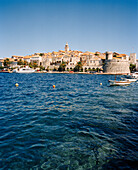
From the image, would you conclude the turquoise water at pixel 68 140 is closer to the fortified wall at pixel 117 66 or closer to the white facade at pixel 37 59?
the fortified wall at pixel 117 66

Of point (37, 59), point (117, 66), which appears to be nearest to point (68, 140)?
point (117, 66)

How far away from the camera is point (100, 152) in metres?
5.02

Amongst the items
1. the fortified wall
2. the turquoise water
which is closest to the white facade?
the fortified wall

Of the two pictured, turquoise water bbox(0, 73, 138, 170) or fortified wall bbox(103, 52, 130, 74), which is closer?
turquoise water bbox(0, 73, 138, 170)

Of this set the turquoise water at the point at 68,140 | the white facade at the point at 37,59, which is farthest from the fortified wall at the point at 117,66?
the turquoise water at the point at 68,140

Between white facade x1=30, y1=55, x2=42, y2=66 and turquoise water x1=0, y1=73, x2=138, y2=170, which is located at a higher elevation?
A: white facade x1=30, y1=55, x2=42, y2=66

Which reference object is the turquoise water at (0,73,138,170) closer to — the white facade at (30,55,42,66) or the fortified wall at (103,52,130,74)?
the fortified wall at (103,52,130,74)

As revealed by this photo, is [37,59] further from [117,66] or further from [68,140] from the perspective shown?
[68,140]

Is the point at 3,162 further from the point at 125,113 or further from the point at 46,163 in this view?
the point at 125,113

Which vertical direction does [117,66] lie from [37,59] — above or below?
below

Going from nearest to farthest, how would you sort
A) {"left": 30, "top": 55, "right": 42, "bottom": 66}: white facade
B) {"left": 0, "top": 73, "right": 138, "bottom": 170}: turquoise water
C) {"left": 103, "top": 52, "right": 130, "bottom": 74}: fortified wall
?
{"left": 0, "top": 73, "right": 138, "bottom": 170}: turquoise water < {"left": 103, "top": 52, "right": 130, "bottom": 74}: fortified wall < {"left": 30, "top": 55, "right": 42, "bottom": 66}: white facade

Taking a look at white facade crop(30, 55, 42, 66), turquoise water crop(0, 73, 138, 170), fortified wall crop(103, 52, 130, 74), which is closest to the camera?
turquoise water crop(0, 73, 138, 170)

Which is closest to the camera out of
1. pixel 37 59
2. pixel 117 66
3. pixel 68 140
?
pixel 68 140

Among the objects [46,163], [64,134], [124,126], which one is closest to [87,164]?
[46,163]
